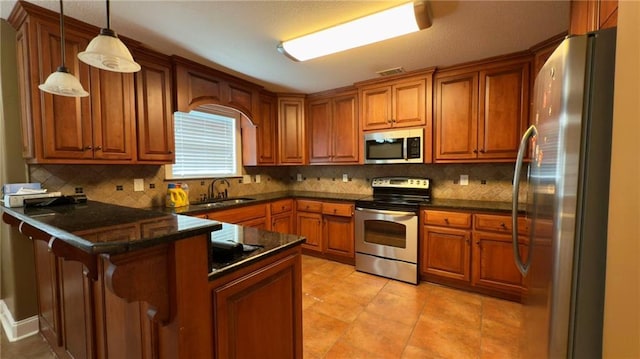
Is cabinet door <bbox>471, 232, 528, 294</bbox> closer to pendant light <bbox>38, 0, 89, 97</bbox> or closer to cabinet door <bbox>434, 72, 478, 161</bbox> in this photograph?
cabinet door <bbox>434, 72, 478, 161</bbox>

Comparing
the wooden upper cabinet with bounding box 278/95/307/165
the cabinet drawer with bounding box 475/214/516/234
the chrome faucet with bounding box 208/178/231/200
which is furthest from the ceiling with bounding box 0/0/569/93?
the cabinet drawer with bounding box 475/214/516/234

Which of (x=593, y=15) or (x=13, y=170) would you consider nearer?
(x=593, y=15)

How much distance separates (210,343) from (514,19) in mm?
2711

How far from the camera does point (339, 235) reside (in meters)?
3.49

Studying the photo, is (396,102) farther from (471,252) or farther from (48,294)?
(48,294)

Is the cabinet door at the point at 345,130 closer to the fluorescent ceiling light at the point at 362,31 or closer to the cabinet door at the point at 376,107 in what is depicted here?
the cabinet door at the point at 376,107

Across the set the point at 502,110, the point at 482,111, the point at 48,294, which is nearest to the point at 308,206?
the point at 482,111

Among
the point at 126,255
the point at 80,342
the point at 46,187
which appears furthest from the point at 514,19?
the point at 46,187

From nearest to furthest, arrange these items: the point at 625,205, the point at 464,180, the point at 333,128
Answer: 1. the point at 625,205
2. the point at 464,180
3. the point at 333,128

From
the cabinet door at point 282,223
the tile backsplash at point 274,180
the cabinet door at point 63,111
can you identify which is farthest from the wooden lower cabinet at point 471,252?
the cabinet door at point 63,111

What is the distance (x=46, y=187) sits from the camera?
211 centimetres

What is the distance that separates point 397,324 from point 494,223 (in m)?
1.30

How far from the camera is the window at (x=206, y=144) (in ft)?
10.2

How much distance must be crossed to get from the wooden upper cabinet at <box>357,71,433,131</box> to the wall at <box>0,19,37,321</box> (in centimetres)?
314
